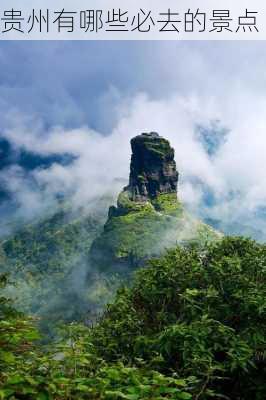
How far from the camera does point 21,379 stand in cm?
446

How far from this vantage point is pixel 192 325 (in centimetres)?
1246

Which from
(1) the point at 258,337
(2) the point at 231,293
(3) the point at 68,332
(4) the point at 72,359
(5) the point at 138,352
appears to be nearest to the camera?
(4) the point at 72,359

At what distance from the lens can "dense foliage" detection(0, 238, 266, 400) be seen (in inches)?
425

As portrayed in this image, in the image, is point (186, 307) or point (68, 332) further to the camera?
point (186, 307)

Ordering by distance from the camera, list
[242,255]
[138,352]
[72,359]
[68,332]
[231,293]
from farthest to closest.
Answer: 1. [242,255]
2. [231,293]
3. [138,352]
4. [68,332]
5. [72,359]

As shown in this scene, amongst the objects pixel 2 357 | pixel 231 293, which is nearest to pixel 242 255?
pixel 231 293

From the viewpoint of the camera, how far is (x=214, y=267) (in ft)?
52.3

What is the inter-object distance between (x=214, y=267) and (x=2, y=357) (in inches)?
459

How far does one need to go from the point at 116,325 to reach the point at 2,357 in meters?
11.1

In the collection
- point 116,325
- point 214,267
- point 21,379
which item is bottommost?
point 21,379

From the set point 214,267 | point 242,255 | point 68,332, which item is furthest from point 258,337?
point 68,332

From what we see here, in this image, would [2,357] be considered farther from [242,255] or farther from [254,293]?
[242,255]

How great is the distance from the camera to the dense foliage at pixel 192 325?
1079 centimetres

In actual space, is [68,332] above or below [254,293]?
below
